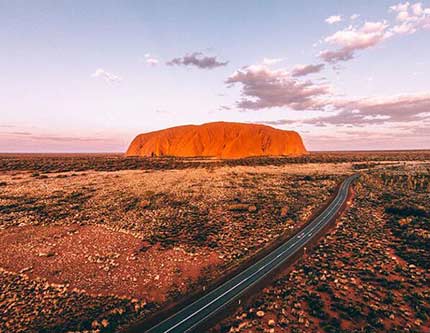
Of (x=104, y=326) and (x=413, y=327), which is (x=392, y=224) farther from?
(x=104, y=326)

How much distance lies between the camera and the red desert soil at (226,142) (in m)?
148

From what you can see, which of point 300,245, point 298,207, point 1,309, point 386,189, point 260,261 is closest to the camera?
point 1,309

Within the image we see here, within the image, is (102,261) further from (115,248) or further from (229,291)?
(229,291)

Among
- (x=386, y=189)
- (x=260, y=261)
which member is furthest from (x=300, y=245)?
(x=386, y=189)

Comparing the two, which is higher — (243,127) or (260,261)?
(243,127)

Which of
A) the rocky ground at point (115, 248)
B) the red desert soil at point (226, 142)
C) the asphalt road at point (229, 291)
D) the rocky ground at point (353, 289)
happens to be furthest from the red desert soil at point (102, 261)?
the red desert soil at point (226, 142)

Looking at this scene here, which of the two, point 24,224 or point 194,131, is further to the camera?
point 194,131

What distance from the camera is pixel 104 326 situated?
32.7 feet

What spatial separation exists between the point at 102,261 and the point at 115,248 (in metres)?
2.05

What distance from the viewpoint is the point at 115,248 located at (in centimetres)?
1777

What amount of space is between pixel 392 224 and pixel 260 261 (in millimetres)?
16675

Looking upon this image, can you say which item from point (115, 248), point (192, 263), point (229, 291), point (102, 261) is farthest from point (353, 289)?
point (115, 248)

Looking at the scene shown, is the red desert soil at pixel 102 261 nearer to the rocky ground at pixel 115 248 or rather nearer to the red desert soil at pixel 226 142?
the rocky ground at pixel 115 248

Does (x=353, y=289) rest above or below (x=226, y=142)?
below
